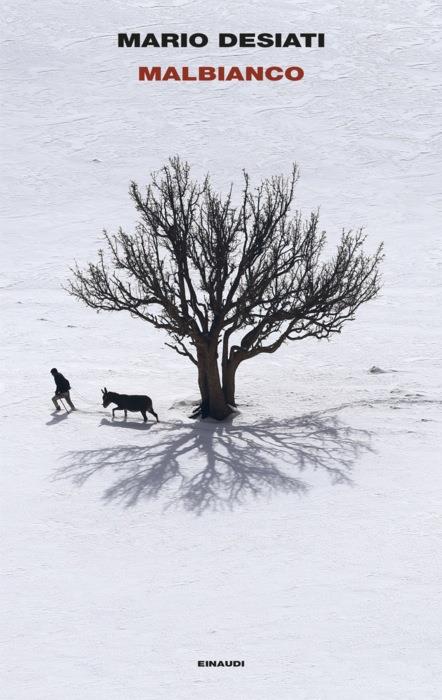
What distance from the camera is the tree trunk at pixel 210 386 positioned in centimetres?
2102

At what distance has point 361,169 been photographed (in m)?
52.8

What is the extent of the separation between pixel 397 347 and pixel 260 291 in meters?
9.55

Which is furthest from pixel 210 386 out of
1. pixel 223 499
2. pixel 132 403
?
pixel 223 499

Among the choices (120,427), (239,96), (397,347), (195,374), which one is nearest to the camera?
(120,427)

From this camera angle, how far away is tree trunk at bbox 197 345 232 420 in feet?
68.9

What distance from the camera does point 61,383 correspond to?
2044 centimetres

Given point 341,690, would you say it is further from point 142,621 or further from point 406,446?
point 406,446

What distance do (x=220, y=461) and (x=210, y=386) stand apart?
3.27 metres

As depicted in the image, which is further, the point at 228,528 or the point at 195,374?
the point at 195,374

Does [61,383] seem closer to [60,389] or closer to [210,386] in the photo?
[60,389]

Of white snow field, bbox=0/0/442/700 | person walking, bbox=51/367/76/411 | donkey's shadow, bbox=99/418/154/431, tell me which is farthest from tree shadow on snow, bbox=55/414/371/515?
person walking, bbox=51/367/76/411

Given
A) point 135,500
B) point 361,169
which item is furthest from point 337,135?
point 135,500

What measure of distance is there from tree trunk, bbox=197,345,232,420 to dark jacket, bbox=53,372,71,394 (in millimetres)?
3117

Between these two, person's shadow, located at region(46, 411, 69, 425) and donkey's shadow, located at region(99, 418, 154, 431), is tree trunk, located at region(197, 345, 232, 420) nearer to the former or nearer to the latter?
donkey's shadow, located at region(99, 418, 154, 431)
